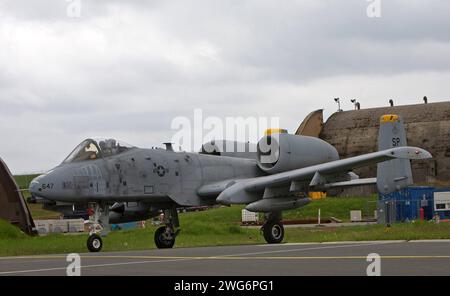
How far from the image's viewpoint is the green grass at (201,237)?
26.8 m

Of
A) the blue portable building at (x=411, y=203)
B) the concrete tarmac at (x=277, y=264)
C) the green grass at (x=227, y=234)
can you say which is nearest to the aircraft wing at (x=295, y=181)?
the green grass at (x=227, y=234)

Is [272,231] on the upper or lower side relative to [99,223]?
lower

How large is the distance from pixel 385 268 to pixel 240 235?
92.0 feet

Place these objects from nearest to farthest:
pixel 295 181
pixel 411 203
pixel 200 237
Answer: pixel 295 181
pixel 200 237
pixel 411 203

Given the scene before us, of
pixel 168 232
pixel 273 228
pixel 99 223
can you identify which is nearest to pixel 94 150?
pixel 99 223

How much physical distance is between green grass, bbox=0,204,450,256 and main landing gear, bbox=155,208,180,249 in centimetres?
114

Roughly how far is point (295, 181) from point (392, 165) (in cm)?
317

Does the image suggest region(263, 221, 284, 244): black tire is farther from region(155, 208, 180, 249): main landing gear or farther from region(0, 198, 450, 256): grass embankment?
region(155, 208, 180, 249): main landing gear

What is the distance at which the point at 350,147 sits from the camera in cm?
7462

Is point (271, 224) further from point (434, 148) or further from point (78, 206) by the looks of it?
point (434, 148)

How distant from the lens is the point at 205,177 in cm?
2834

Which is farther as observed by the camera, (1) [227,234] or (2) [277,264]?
(1) [227,234]

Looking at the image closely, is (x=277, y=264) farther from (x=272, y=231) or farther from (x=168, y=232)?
(x=168, y=232)
